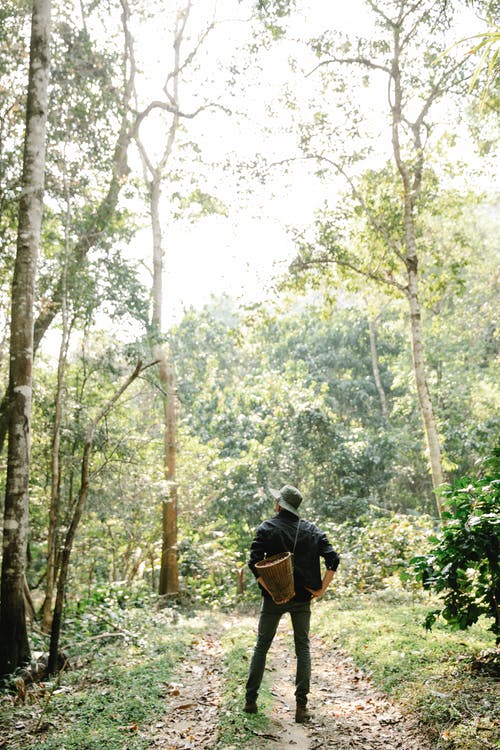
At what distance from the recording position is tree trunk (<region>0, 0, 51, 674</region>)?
6.85 meters

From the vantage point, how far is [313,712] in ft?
17.1

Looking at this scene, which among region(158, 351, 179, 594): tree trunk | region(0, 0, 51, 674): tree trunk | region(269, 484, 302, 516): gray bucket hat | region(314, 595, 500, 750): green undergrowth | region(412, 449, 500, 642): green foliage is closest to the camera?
region(314, 595, 500, 750): green undergrowth

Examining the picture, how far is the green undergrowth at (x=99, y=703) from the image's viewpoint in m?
4.68

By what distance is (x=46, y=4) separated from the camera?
8180 mm

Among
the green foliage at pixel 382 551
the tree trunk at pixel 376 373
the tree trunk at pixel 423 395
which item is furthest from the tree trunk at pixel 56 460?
the tree trunk at pixel 376 373

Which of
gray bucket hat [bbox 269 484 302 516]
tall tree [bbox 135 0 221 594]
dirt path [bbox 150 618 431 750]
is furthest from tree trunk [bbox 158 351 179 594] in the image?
gray bucket hat [bbox 269 484 302 516]

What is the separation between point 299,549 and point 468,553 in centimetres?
157

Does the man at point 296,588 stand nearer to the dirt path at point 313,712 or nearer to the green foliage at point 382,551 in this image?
the dirt path at point 313,712

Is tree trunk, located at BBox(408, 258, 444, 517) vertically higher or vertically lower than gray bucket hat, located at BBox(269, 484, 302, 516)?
higher

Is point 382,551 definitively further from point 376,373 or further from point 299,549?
point 376,373

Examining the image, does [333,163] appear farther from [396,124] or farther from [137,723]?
[137,723]

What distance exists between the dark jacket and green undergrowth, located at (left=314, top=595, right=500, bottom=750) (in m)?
1.22

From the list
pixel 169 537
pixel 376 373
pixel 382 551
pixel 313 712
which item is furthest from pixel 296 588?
pixel 376 373

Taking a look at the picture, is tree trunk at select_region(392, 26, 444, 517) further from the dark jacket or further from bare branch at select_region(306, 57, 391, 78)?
the dark jacket
